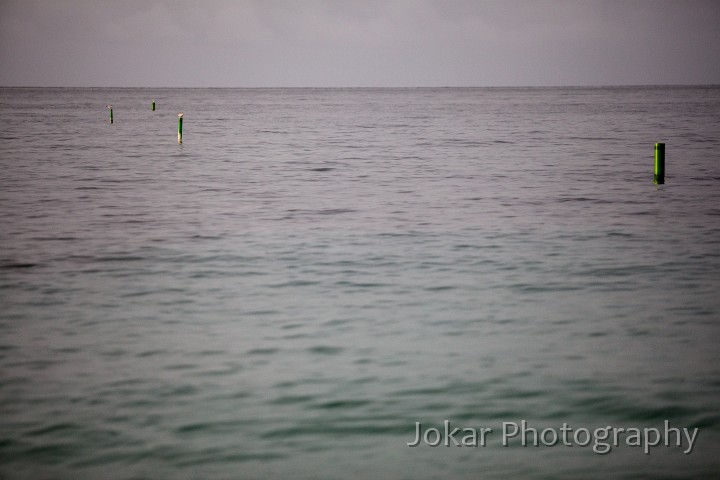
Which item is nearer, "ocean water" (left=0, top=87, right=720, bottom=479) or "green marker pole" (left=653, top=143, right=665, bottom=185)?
"ocean water" (left=0, top=87, right=720, bottom=479)

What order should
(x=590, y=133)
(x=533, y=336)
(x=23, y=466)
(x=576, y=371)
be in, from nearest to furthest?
(x=23, y=466), (x=576, y=371), (x=533, y=336), (x=590, y=133)

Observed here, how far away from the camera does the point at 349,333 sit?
1198 cm

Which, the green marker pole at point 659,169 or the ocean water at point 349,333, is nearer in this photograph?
the ocean water at point 349,333

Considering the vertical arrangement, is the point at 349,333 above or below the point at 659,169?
below

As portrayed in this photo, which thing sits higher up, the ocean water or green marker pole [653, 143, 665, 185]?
green marker pole [653, 143, 665, 185]

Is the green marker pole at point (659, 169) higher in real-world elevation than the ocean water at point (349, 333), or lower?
higher

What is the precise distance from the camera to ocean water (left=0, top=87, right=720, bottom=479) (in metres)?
8.09

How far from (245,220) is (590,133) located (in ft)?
170

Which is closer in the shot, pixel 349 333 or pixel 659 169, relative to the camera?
pixel 349 333

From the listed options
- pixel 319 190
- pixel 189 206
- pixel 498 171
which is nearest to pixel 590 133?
pixel 498 171

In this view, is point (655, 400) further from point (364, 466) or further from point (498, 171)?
point (498, 171)

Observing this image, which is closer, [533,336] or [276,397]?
[276,397]

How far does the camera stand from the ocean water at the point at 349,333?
8094 millimetres

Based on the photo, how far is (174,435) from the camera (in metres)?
8.41
